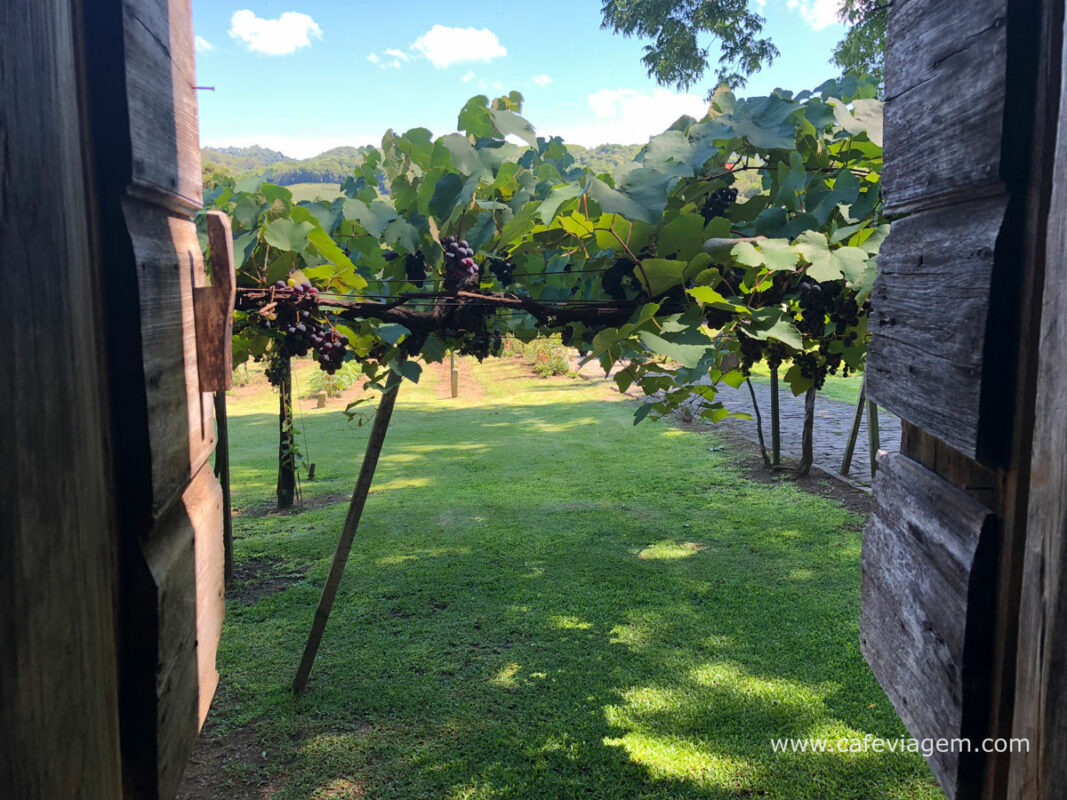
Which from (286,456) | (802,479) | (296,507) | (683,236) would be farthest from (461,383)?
(683,236)

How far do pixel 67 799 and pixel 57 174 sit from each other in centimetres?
60

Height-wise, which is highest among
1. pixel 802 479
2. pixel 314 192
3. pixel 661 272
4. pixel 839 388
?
pixel 314 192

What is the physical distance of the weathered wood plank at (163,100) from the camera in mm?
835

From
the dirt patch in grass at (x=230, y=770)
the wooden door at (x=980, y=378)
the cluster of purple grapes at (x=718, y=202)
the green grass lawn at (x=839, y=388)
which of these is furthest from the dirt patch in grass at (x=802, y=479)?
the wooden door at (x=980, y=378)

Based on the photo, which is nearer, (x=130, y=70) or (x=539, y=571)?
(x=130, y=70)

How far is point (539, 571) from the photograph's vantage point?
5270mm

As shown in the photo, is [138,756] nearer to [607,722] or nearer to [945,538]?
[945,538]

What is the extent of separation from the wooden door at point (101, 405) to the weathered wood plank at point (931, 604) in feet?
3.47

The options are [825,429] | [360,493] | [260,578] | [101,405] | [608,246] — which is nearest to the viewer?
[101,405]

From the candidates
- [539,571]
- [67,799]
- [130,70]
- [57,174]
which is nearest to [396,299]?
[130,70]

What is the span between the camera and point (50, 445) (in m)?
0.64

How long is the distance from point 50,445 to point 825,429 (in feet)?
34.9

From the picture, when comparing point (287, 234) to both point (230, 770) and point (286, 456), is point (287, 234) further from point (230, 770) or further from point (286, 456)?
point (286, 456)

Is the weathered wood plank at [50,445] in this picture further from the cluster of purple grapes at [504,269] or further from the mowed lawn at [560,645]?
the mowed lawn at [560,645]
